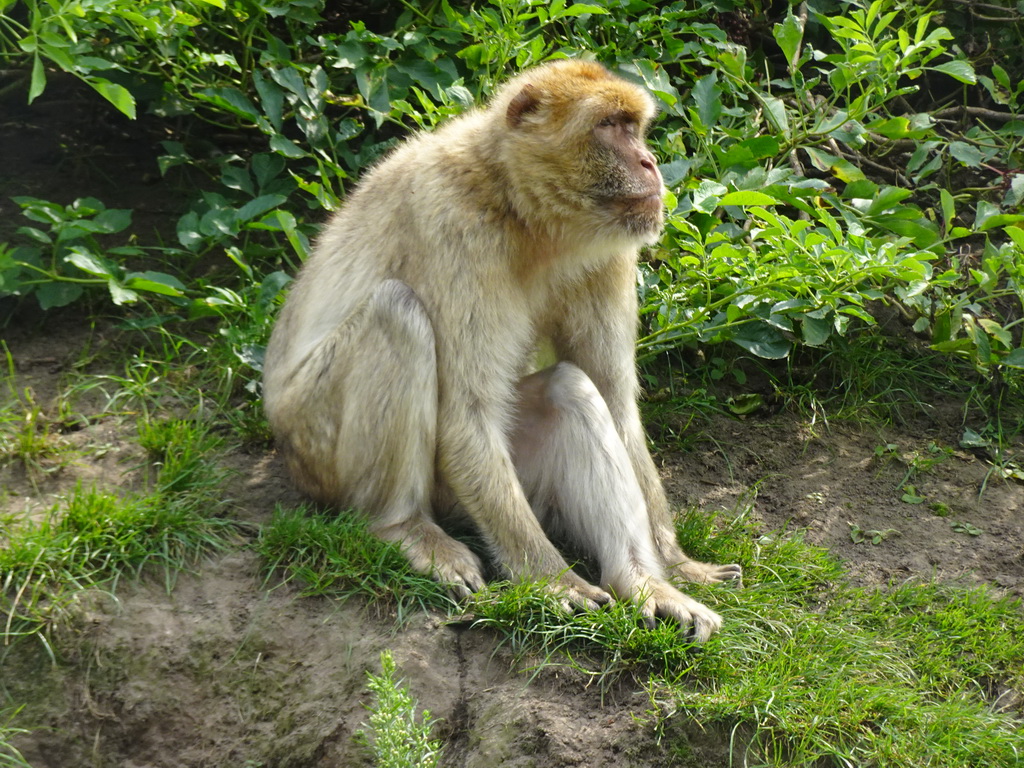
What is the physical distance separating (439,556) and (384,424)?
578 mm

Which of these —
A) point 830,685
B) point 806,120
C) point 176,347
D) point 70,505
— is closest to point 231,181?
point 176,347

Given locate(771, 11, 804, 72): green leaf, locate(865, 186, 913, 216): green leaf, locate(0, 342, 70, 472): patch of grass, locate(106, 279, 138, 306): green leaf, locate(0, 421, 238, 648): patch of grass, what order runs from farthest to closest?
locate(771, 11, 804, 72): green leaf < locate(865, 186, 913, 216): green leaf < locate(106, 279, 138, 306): green leaf < locate(0, 342, 70, 472): patch of grass < locate(0, 421, 238, 648): patch of grass

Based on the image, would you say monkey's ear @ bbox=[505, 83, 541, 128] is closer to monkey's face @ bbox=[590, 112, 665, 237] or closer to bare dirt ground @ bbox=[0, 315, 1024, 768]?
monkey's face @ bbox=[590, 112, 665, 237]

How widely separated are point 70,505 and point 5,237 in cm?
222

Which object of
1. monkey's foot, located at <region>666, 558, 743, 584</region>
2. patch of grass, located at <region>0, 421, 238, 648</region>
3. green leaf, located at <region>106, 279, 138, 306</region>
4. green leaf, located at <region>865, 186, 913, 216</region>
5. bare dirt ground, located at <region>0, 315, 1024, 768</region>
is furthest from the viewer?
green leaf, located at <region>865, 186, 913, 216</region>

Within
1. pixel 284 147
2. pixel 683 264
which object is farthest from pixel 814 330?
pixel 284 147

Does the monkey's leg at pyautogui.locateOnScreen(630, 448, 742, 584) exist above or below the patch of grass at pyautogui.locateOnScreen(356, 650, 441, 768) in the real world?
below

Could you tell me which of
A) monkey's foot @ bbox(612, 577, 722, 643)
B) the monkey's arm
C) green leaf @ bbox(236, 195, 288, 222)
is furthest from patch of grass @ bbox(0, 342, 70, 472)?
monkey's foot @ bbox(612, 577, 722, 643)

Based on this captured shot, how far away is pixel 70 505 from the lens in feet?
15.5

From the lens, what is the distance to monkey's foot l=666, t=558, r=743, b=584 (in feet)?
16.0

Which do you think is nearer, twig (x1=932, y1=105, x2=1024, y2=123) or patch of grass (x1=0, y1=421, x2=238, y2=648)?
patch of grass (x1=0, y1=421, x2=238, y2=648)

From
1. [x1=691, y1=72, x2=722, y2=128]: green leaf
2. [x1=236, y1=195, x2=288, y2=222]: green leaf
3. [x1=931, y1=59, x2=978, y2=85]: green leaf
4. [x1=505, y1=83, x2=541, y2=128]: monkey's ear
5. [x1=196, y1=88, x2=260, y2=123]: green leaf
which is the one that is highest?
[x1=505, y1=83, x2=541, y2=128]: monkey's ear

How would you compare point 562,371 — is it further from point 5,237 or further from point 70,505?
point 5,237

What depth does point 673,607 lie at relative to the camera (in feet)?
14.5
